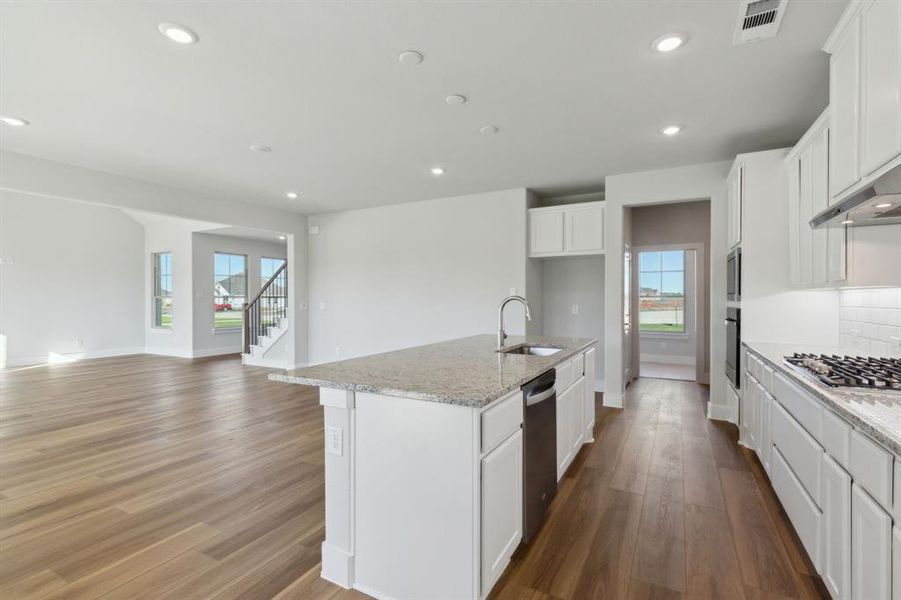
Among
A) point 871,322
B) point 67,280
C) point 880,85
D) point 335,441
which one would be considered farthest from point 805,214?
point 67,280

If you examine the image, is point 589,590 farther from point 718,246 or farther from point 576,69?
Result: point 718,246

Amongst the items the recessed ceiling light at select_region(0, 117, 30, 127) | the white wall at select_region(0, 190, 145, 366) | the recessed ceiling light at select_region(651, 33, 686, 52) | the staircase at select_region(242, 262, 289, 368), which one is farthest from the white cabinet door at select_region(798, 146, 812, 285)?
the white wall at select_region(0, 190, 145, 366)

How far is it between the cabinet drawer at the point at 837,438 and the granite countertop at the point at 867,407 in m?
0.05

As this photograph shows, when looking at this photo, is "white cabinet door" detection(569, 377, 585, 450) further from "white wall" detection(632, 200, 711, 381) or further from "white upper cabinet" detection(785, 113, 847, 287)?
"white wall" detection(632, 200, 711, 381)

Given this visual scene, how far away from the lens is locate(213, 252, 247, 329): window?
9.36m

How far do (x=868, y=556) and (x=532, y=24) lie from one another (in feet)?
8.62

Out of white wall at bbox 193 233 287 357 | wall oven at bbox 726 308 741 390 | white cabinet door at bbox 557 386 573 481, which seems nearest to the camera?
white cabinet door at bbox 557 386 573 481

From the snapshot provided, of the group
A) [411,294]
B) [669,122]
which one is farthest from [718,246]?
[411,294]

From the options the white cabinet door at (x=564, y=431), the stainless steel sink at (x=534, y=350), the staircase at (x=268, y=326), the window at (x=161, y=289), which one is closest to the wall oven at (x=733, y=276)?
the stainless steel sink at (x=534, y=350)

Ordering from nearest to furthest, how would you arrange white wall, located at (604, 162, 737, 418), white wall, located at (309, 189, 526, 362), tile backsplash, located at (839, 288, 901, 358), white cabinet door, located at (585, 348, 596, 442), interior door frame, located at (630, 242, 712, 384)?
1. tile backsplash, located at (839, 288, 901, 358)
2. white cabinet door, located at (585, 348, 596, 442)
3. white wall, located at (604, 162, 737, 418)
4. white wall, located at (309, 189, 526, 362)
5. interior door frame, located at (630, 242, 712, 384)

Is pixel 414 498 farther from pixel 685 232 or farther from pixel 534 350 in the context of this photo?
pixel 685 232

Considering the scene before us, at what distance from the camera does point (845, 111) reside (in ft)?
7.02

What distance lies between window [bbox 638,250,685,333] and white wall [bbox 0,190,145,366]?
1086 centimetres

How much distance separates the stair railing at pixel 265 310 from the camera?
27.4 feet
